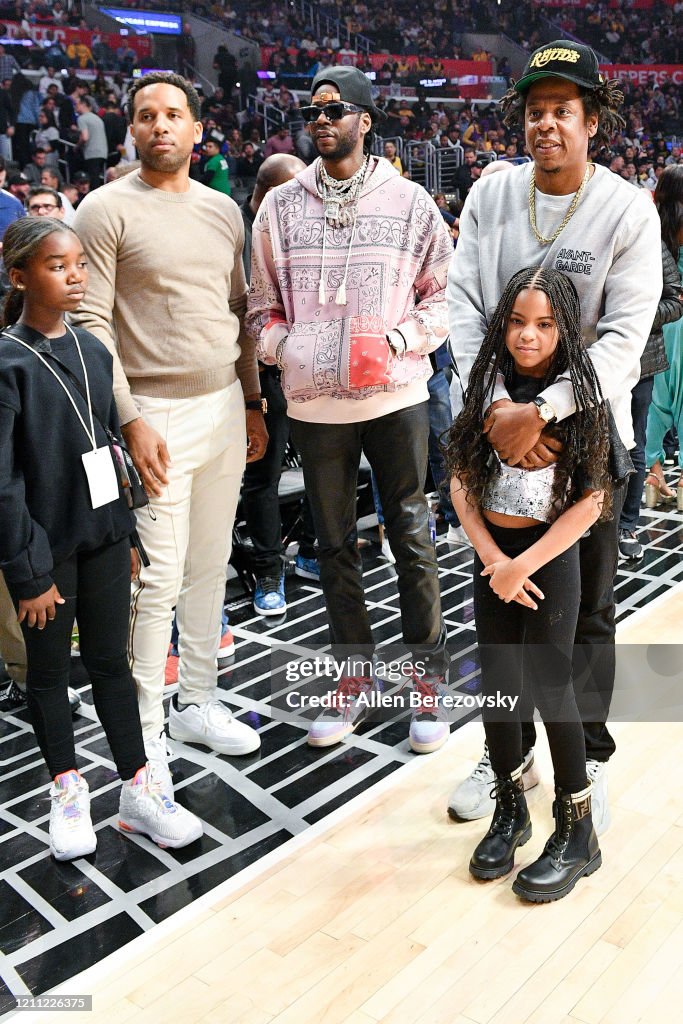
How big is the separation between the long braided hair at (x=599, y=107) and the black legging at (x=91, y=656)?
1.14 metres

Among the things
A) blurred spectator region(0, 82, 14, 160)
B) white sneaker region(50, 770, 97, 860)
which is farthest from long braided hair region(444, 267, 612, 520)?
blurred spectator region(0, 82, 14, 160)

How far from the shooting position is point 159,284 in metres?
1.98

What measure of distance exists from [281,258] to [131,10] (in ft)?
40.9

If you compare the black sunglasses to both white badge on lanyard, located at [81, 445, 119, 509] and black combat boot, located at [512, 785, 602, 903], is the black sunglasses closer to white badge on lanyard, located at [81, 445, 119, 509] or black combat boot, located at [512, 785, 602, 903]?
white badge on lanyard, located at [81, 445, 119, 509]

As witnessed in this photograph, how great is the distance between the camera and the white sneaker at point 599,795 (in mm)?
1950

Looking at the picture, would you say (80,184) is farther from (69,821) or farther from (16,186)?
(69,821)

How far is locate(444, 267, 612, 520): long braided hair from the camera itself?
1656 mm

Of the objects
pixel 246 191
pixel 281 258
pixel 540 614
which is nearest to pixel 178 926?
pixel 540 614

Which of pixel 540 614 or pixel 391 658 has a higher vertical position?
pixel 540 614

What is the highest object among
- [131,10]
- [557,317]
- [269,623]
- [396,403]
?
[131,10]

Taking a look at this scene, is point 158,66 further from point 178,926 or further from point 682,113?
point 178,926

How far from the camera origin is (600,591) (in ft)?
6.24

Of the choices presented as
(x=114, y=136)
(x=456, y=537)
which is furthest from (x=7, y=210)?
(x=114, y=136)

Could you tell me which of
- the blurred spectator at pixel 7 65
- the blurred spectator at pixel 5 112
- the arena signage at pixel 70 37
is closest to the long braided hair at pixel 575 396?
the blurred spectator at pixel 5 112
